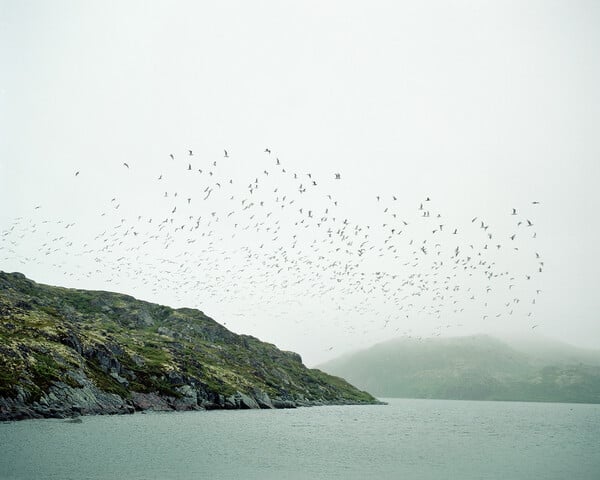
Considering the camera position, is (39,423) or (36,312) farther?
(36,312)

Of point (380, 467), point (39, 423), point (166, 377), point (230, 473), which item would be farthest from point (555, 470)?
point (166, 377)

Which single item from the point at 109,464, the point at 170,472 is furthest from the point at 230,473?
the point at 109,464

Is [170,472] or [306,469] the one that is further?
[306,469]

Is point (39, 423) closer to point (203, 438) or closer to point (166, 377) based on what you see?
point (203, 438)

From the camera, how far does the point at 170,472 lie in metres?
53.5

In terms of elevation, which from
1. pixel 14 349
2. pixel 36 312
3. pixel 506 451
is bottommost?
pixel 506 451

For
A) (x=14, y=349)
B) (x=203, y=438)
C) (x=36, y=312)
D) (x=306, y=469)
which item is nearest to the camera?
(x=306, y=469)

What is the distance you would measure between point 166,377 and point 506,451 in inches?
5241

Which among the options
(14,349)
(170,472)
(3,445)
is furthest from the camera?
(14,349)

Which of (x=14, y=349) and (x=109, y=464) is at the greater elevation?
(x=14, y=349)

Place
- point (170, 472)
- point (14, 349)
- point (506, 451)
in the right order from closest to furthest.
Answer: point (170, 472), point (506, 451), point (14, 349)

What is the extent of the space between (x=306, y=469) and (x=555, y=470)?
111 feet

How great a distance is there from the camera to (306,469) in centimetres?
5941

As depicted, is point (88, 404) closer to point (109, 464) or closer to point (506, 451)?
point (109, 464)
